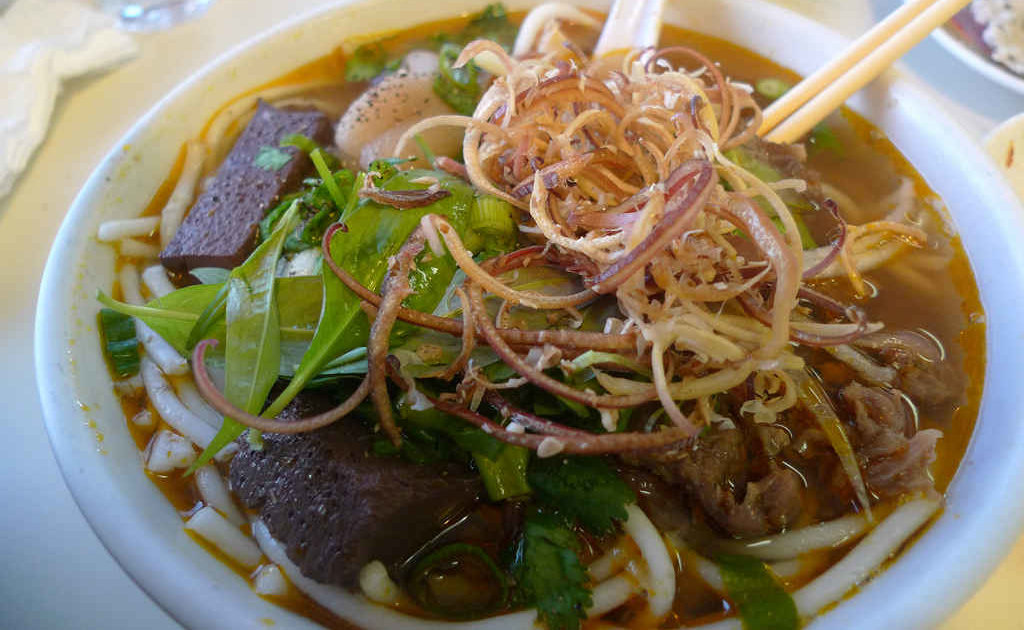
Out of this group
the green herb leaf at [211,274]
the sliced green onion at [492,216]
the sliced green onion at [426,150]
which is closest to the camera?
the sliced green onion at [492,216]

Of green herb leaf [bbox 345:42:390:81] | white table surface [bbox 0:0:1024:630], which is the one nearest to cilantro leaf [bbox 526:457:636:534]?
white table surface [bbox 0:0:1024:630]

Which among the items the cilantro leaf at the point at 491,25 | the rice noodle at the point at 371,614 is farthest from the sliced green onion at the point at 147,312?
the cilantro leaf at the point at 491,25

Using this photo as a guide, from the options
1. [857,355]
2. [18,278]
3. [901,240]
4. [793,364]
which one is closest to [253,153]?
[18,278]

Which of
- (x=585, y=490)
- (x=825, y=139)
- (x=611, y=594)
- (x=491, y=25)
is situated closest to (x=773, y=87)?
(x=825, y=139)

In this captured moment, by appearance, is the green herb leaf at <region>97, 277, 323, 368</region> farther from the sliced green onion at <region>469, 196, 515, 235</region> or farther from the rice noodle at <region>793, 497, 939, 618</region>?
the rice noodle at <region>793, 497, 939, 618</region>

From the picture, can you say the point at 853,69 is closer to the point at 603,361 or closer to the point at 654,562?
the point at 603,361

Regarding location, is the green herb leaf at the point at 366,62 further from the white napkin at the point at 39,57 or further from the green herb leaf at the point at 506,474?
the green herb leaf at the point at 506,474
